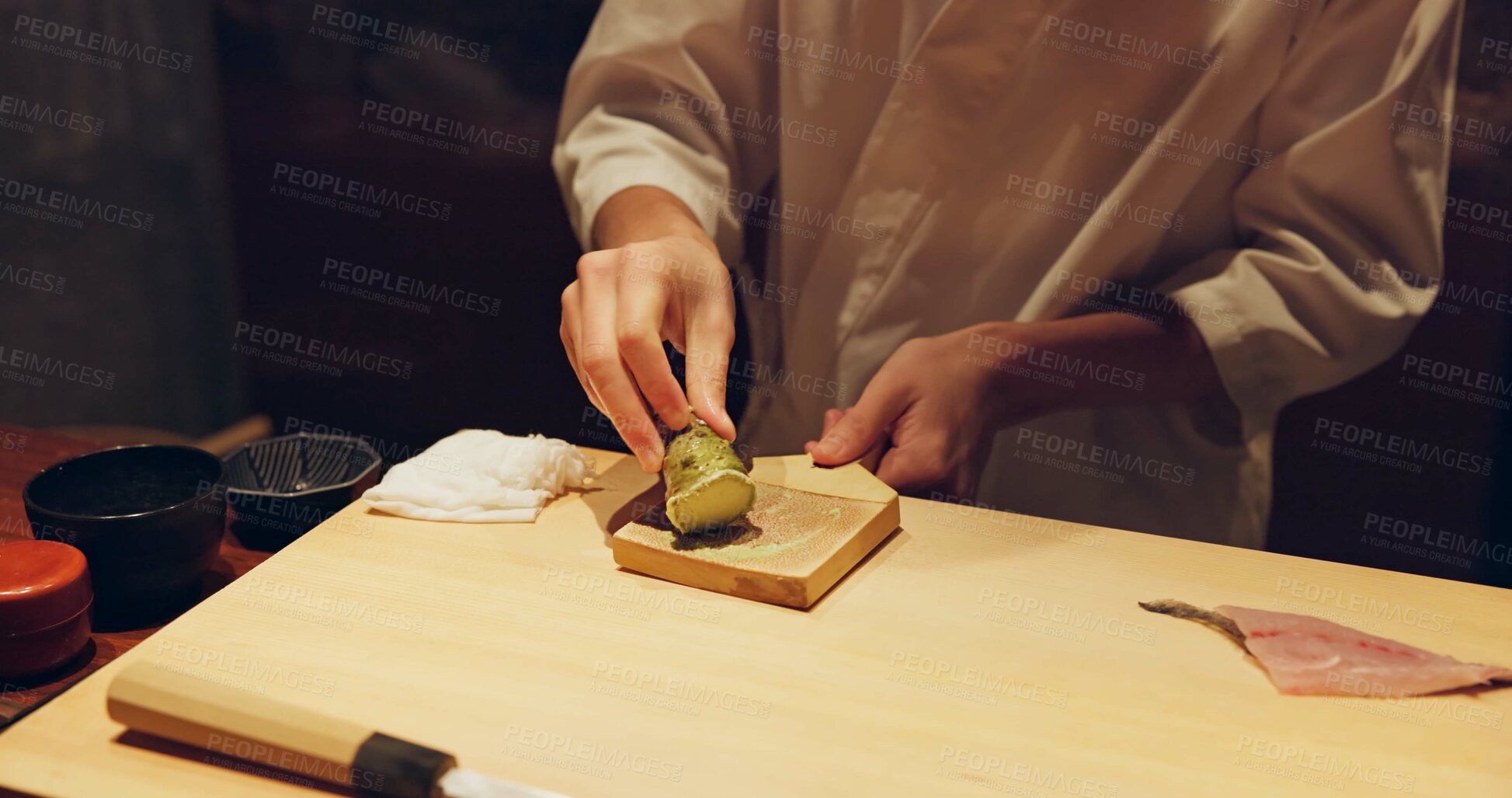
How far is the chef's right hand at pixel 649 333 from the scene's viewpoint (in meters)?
1.47

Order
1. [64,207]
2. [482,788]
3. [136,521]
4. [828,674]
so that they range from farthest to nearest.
A: [64,207] → [136,521] → [828,674] → [482,788]

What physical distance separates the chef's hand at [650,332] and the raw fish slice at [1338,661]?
2.48 ft

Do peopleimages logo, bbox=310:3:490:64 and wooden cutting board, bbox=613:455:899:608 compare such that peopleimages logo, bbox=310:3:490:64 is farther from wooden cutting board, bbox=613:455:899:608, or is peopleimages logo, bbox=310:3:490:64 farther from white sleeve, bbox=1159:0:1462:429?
white sleeve, bbox=1159:0:1462:429

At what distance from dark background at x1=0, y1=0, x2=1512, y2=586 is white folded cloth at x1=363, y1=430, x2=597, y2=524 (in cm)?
74

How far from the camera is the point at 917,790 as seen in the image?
97 centimetres

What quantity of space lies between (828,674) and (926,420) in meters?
0.74

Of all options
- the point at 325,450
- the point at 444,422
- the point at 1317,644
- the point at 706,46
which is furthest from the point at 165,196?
the point at 1317,644

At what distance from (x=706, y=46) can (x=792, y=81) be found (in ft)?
0.62

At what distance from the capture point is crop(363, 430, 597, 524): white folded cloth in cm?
151

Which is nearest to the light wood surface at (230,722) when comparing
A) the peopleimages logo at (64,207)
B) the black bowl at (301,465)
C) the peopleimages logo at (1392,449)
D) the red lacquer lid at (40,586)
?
the red lacquer lid at (40,586)

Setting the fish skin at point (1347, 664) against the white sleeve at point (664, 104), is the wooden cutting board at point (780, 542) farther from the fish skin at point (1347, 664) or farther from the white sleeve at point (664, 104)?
the white sleeve at point (664, 104)

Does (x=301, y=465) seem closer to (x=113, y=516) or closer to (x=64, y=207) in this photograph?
(x=113, y=516)

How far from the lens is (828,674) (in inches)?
45.3

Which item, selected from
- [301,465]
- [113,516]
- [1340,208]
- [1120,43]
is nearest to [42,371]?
[301,465]
